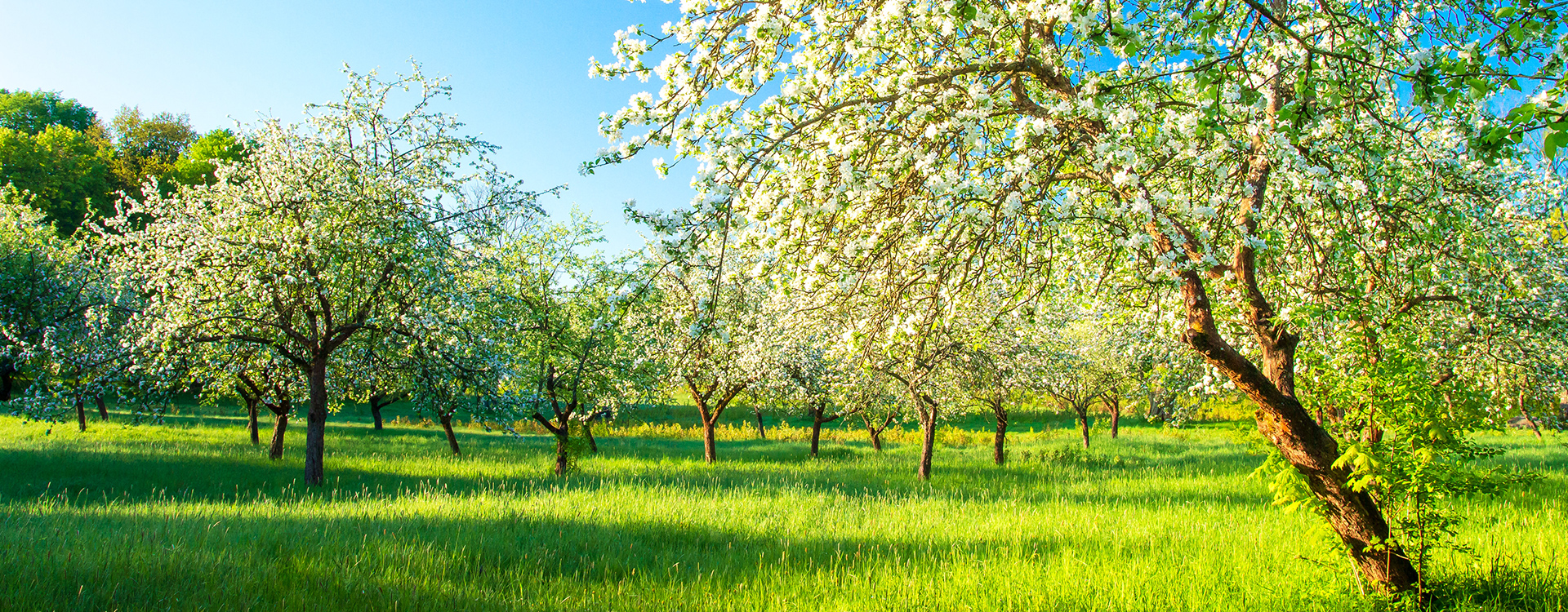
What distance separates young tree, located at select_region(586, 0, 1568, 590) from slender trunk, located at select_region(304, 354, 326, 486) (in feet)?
34.3

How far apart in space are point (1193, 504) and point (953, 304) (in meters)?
7.56

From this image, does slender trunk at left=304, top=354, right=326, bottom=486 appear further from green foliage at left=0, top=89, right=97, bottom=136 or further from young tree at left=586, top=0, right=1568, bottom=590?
green foliage at left=0, top=89, right=97, bottom=136

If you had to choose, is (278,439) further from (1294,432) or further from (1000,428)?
(1294,432)

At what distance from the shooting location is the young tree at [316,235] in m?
11.3

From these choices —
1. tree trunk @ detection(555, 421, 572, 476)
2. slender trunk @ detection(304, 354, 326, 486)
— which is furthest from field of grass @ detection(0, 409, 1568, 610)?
tree trunk @ detection(555, 421, 572, 476)

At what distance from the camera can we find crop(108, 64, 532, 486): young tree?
11258 millimetres

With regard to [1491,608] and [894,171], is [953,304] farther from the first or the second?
[1491,608]

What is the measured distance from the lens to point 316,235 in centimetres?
1100

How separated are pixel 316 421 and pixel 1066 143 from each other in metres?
13.7

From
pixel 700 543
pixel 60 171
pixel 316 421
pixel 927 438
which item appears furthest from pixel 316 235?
pixel 60 171

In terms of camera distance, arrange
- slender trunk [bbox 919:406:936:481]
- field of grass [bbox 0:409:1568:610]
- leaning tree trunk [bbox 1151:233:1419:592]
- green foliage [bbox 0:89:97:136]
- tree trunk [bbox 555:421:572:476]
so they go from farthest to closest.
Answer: green foliage [bbox 0:89:97:136]
slender trunk [bbox 919:406:936:481]
tree trunk [bbox 555:421:572:476]
field of grass [bbox 0:409:1568:610]
leaning tree trunk [bbox 1151:233:1419:592]

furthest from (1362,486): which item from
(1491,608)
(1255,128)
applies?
(1255,128)

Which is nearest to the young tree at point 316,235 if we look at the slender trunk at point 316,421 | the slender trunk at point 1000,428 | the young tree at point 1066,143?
the slender trunk at point 316,421

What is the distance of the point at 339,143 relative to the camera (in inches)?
478
